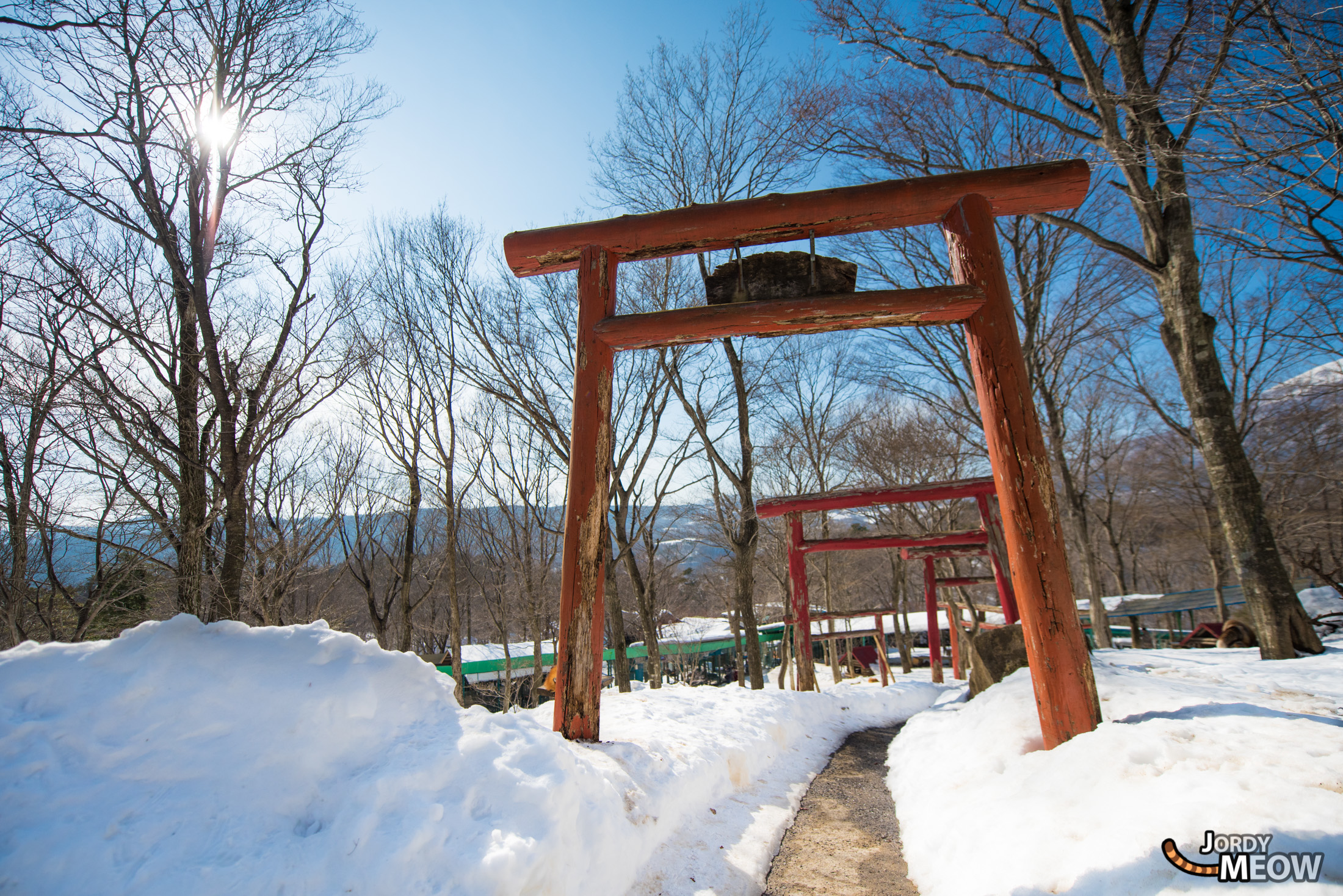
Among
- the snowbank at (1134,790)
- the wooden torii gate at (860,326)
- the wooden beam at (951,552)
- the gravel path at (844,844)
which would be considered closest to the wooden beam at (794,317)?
the wooden torii gate at (860,326)

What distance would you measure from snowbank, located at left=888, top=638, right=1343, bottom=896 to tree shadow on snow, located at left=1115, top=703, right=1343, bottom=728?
0.01m

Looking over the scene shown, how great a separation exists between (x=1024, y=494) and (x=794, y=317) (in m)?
1.74

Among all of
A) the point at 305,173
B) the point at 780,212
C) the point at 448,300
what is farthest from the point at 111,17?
the point at 780,212

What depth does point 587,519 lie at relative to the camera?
3.91m

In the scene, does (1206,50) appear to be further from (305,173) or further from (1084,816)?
(305,173)

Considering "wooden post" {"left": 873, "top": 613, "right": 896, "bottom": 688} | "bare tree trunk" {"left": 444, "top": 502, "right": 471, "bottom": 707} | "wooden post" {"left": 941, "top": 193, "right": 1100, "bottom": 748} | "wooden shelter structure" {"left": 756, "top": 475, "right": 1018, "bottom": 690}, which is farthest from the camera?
"wooden post" {"left": 873, "top": 613, "right": 896, "bottom": 688}

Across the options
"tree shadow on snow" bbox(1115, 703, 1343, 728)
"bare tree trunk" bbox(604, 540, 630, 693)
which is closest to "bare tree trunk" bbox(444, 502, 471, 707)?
"bare tree trunk" bbox(604, 540, 630, 693)

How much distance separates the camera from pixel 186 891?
1.56m

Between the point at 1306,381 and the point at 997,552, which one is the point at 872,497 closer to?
the point at 997,552

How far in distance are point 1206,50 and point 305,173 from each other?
11205mm

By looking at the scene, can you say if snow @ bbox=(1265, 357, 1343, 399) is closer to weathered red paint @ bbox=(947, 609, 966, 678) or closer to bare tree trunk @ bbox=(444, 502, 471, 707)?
weathered red paint @ bbox=(947, 609, 966, 678)

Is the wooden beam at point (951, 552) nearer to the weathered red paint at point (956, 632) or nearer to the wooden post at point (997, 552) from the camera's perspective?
the wooden post at point (997, 552)

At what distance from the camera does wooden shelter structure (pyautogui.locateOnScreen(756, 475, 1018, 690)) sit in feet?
29.9

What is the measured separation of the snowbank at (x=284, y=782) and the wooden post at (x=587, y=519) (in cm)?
63
